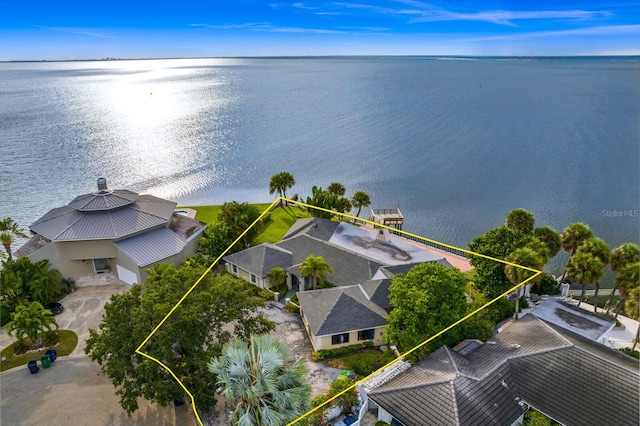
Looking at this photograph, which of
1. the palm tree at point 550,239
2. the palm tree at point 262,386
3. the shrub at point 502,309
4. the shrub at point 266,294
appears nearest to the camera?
the palm tree at point 262,386

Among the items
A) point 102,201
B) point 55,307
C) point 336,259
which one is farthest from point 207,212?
point 336,259

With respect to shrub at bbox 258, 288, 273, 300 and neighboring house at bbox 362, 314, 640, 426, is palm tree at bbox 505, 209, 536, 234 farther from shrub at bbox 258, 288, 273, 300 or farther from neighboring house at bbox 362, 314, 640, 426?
shrub at bbox 258, 288, 273, 300

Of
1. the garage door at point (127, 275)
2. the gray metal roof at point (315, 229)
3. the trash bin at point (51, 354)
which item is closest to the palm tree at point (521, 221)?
the gray metal roof at point (315, 229)

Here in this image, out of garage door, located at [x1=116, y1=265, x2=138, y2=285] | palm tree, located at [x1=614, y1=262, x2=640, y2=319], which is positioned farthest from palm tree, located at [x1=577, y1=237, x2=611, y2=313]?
garage door, located at [x1=116, y1=265, x2=138, y2=285]

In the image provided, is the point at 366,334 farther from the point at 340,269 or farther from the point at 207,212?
the point at 207,212

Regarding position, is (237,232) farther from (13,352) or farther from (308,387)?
(308,387)

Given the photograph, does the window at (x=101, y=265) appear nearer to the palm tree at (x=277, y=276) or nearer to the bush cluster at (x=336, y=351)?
the palm tree at (x=277, y=276)

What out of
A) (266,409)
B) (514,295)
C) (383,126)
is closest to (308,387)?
(266,409)
